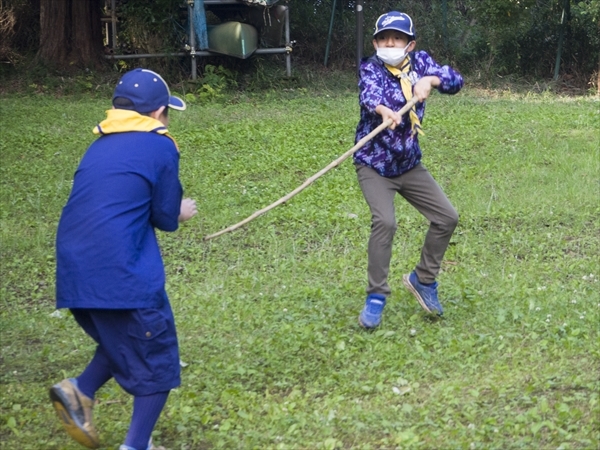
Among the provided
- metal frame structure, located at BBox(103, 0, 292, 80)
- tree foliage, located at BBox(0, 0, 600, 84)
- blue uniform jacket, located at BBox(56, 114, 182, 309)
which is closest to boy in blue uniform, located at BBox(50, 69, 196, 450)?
blue uniform jacket, located at BBox(56, 114, 182, 309)

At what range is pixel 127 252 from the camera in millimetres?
3707

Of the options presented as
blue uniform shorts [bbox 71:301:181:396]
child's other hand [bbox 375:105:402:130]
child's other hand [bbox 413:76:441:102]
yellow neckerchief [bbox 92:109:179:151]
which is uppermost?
yellow neckerchief [bbox 92:109:179:151]

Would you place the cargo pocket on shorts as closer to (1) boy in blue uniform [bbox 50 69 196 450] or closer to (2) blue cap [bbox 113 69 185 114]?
(1) boy in blue uniform [bbox 50 69 196 450]

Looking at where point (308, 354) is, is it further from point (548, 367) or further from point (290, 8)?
point (290, 8)

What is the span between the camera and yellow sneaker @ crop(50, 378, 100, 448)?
12.8ft

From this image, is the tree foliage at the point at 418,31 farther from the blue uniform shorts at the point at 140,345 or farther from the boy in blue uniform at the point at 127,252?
the blue uniform shorts at the point at 140,345

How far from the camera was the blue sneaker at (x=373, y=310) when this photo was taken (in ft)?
17.6

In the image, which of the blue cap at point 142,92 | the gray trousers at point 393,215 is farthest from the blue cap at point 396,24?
the blue cap at point 142,92

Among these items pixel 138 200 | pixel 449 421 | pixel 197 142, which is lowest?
pixel 197 142

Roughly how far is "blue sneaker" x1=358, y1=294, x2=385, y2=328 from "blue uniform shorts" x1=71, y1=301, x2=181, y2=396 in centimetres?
180

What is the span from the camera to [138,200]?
3762 millimetres

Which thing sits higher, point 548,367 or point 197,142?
point 548,367

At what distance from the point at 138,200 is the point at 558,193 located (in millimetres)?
5675

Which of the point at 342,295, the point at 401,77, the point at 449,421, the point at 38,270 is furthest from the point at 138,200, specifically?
the point at 38,270
